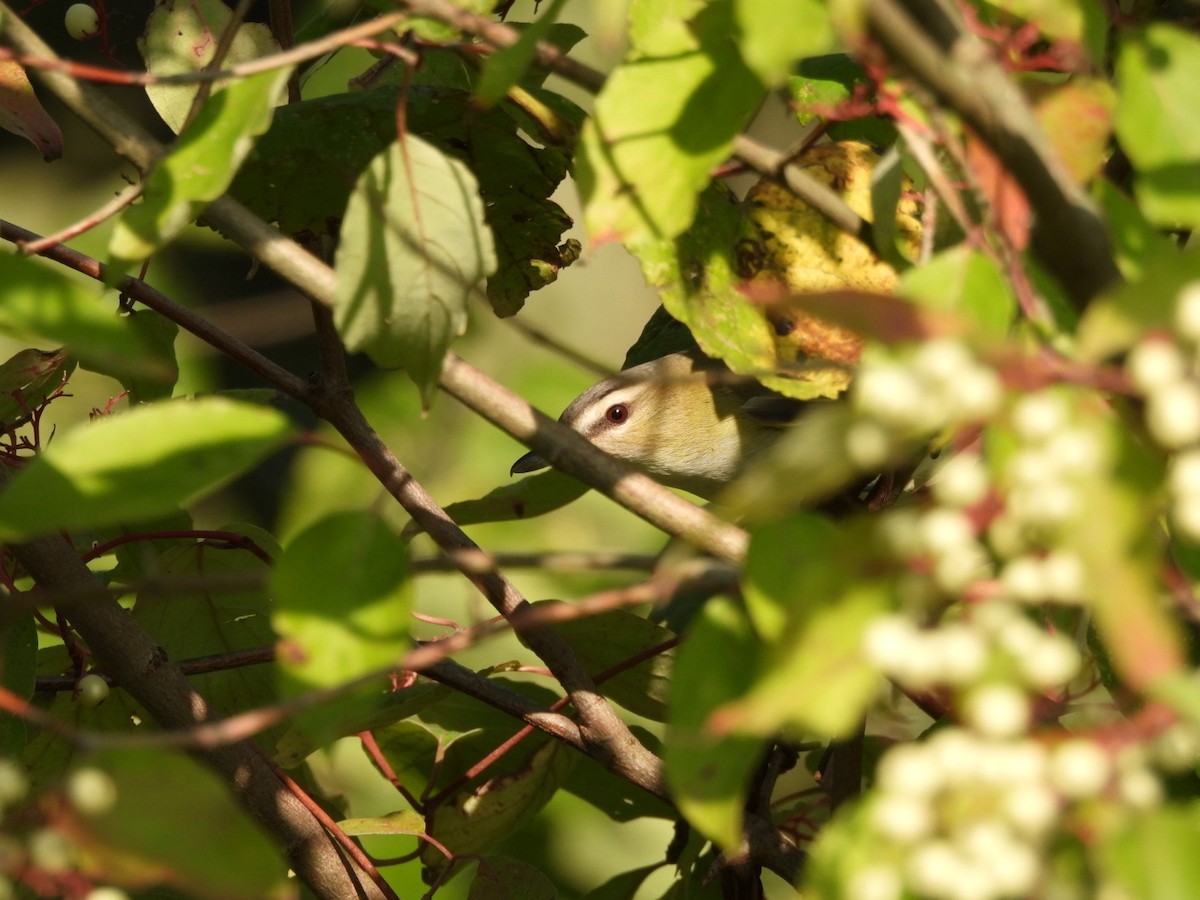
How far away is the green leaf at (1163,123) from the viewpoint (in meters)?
0.58

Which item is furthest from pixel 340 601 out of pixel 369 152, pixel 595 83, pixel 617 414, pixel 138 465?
pixel 617 414

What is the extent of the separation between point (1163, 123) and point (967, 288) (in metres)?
0.12

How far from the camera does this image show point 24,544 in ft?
3.32

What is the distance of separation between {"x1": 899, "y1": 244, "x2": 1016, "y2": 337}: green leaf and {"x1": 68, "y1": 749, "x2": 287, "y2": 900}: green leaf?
356 mm

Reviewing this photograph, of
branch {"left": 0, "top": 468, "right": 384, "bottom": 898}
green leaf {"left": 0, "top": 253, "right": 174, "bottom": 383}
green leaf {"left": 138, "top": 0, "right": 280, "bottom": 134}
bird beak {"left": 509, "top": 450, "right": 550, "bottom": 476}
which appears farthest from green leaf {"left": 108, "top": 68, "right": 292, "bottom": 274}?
bird beak {"left": 509, "top": 450, "right": 550, "bottom": 476}

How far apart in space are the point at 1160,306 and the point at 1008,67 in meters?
0.23

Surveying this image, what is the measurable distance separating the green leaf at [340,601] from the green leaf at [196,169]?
7.1 inches

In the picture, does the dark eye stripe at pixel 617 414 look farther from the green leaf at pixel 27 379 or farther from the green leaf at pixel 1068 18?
the green leaf at pixel 1068 18

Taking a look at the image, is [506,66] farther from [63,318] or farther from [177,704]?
[177,704]

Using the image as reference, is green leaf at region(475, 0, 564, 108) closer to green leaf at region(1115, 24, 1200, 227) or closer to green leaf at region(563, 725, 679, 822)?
green leaf at region(1115, 24, 1200, 227)

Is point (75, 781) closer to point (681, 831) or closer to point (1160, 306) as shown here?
point (1160, 306)

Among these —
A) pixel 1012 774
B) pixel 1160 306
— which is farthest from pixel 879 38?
pixel 1012 774

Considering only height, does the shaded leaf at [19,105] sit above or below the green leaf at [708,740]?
above

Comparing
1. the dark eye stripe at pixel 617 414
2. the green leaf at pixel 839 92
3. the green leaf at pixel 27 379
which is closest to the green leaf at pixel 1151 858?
the green leaf at pixel 839 92
